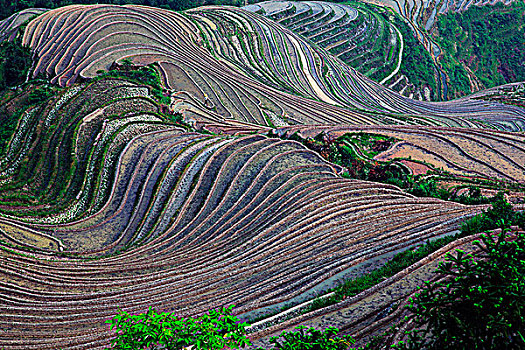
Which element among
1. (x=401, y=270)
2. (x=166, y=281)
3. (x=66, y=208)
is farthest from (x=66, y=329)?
(x=401, y=270)

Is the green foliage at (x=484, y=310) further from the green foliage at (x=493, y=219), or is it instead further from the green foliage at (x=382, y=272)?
the green foliage at (x=493, y=219)

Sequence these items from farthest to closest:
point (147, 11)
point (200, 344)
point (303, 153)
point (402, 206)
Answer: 1. point (147, 11)
2. point (303, 153)
3. point (402, 206)
4. point (200, 344)

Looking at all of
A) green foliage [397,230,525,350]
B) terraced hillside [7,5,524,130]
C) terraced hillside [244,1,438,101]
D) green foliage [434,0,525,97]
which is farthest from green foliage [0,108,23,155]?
green foliage [434,0,525,97]

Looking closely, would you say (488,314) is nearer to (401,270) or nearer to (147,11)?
(401,270)

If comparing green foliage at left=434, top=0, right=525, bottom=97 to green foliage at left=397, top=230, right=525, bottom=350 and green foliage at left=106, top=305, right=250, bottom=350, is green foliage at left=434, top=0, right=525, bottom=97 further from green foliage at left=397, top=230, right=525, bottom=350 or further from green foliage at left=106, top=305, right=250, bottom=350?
green foliage at left=106, top=305, right=250, bottom=350

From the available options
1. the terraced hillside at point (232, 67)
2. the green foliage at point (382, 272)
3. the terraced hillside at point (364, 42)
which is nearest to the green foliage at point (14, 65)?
the terraced hillside at point (232, 67)

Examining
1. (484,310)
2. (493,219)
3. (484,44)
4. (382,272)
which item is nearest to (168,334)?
(484,310)

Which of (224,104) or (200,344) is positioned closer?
(200,344)
